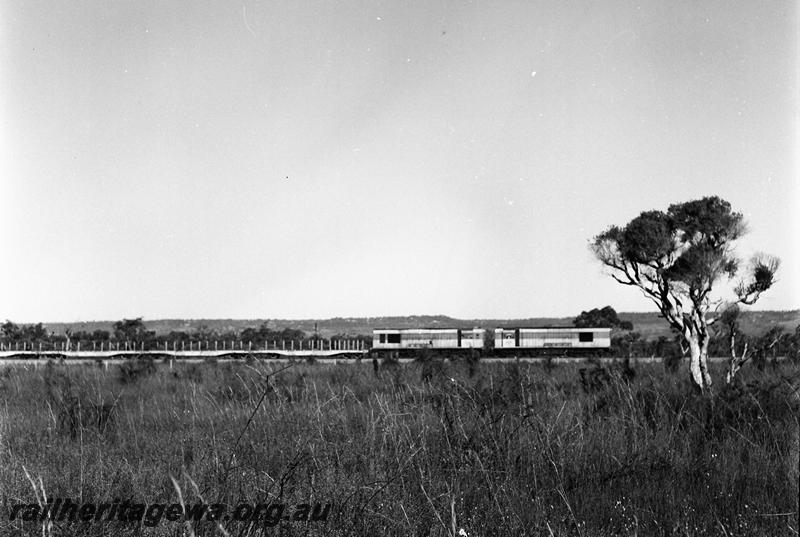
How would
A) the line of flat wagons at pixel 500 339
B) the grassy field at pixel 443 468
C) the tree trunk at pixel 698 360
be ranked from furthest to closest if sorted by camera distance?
the line of flat wagons at pixel 500 339 → the tree trunk at pixel 698 360 → the grassy field at pixel 443 468

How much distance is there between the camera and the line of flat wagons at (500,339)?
38.5m

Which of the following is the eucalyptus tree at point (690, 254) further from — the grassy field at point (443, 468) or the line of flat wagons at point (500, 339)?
the line of flat wagons at point (500, 339)

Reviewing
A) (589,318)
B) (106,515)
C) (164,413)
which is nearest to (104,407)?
(164,413)

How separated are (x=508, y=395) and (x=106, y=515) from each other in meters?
4.30

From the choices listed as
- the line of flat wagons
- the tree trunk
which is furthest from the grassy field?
the line of flat wagons

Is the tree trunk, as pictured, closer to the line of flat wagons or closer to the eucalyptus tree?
the eucalyptus tree

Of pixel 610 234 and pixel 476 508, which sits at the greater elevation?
pixel 610 234

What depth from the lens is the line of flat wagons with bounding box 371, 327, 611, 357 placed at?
1515 inches

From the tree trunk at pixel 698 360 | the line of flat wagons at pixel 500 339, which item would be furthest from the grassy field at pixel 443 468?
the line of flat wagons at pixel 500 339

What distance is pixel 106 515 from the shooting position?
3.17 metres

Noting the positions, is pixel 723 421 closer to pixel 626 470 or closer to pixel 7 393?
pixel 626 470

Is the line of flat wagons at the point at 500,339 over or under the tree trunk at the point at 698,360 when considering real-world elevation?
under

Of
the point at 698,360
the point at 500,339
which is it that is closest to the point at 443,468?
the point at 698,360

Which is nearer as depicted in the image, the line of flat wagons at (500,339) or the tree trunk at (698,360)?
the tree trunk at (698,360)
